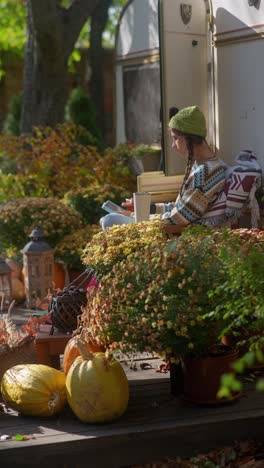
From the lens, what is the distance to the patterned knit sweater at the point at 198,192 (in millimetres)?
→ 5711

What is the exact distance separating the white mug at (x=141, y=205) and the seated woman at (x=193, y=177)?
0.13 m

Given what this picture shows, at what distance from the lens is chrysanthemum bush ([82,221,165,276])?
4.70 m

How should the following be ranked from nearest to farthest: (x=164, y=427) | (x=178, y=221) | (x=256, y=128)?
(x=164, y=427), (x=178, y=221), (x=256, y=128)

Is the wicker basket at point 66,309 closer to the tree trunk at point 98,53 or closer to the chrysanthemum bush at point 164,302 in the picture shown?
the chrysanthemum bush at point 164,302

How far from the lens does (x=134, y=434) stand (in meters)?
3.88

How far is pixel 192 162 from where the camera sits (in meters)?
5.96

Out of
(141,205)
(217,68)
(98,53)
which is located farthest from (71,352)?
(98,53)

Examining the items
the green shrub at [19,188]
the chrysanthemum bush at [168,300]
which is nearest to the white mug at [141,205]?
the chrysanthemum bush at [168,300]

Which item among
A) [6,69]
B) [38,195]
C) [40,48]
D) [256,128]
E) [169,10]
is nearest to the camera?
[256,128]

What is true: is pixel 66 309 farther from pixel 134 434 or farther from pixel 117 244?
pixel 134 434

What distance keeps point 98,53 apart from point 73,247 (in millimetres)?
9047

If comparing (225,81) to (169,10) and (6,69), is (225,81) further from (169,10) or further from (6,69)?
Result: (6,69)

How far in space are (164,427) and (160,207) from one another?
271 centimetres

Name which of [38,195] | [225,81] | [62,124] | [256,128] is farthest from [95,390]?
[62,124]
